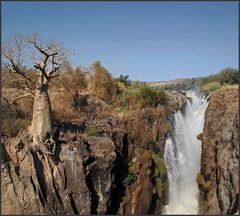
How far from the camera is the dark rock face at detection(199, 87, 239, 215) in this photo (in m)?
11.3

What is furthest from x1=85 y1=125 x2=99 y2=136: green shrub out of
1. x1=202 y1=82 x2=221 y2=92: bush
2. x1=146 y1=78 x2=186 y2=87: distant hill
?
x1=202 y1=82 x2=221 y2=92: bush

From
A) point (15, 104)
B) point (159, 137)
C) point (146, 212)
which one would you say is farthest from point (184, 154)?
point (15, 104)

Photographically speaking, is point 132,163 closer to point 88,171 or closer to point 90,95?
point 88,171

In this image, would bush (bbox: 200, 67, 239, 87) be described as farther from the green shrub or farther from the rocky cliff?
the green shrub

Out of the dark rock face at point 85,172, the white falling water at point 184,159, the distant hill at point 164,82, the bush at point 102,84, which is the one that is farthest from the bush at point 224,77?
the dark rock face at point 85,172

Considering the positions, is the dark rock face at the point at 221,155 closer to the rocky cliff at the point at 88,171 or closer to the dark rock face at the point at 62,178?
the rocky cliff at the point at 88,171

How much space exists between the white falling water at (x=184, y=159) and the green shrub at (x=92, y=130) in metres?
2.89

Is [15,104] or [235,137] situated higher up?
[15,104]

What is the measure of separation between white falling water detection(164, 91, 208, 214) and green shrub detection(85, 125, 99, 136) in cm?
289

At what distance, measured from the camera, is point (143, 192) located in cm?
1202

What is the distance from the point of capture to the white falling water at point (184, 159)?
1273 cm

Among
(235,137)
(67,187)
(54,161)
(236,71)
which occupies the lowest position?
(67,187)

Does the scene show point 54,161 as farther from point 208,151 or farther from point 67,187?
point 208,151

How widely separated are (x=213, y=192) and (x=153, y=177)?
2.04 m
